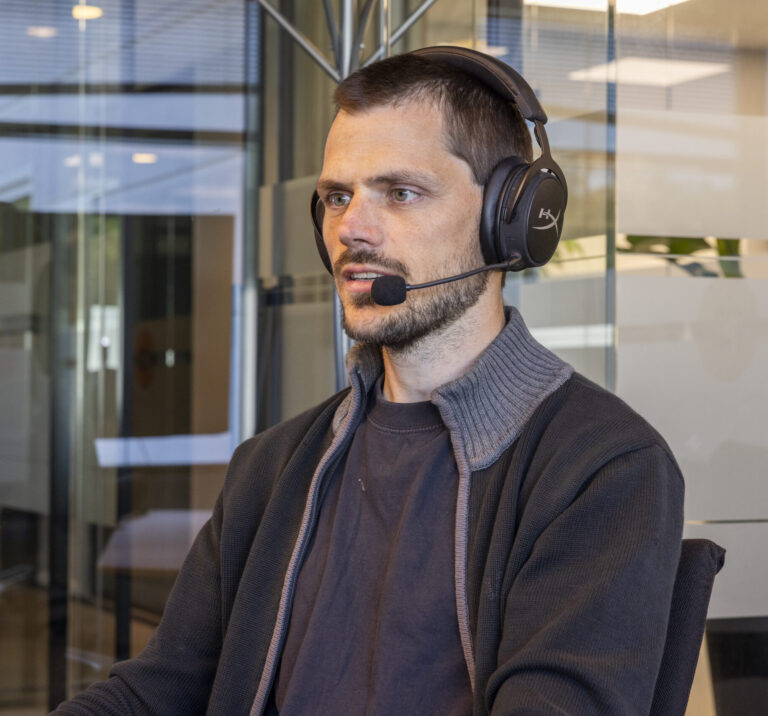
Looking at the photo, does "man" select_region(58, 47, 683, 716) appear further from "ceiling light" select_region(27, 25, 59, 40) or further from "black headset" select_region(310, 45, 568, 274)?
"ceiling light" select_region(27, 25, 59, 40)

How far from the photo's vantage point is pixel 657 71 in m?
2.04

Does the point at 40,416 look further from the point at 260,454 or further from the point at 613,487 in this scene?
the point at 613,487

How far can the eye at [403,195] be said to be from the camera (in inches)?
44.3

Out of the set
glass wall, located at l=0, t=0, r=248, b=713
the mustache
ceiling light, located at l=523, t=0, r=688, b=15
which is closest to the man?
the mustache

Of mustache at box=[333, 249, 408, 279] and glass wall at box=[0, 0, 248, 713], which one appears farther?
glass wall at box=[0, 0, 248, 713]

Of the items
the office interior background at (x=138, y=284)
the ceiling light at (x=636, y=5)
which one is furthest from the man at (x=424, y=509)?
the office interior background at (x=138, y=284)

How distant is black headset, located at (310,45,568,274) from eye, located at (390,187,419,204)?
0.08m

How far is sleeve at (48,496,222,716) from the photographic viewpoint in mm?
1105

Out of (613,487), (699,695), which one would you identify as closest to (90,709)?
(613,487)

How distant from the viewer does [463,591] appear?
0.98m

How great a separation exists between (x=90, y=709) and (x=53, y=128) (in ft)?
7.20

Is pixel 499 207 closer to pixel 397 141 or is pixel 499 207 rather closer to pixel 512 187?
pixel 512 187

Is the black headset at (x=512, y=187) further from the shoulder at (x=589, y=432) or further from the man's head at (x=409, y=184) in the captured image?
the shoulder at (x=589, y=432)

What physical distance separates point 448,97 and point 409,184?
0.11 meters
